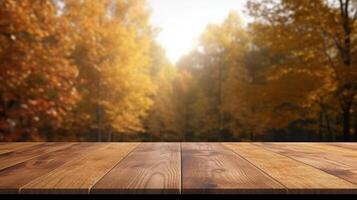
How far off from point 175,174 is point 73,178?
389mm

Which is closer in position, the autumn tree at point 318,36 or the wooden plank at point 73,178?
the wooden plank at point 73,178

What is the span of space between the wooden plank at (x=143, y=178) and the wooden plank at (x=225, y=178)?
1.8 inches

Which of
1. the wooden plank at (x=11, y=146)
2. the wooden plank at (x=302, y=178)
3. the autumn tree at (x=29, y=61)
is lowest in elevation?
the wooden plank at (x=302, y=178)

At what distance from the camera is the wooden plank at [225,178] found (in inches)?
42.1

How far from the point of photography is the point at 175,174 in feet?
4.27

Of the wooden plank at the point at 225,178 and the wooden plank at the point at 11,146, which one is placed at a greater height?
the wooden plank at the point at 11,146

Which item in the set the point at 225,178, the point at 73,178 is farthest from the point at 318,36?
the point at 73,178

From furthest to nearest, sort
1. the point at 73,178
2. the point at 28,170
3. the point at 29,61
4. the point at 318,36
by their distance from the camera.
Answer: the point at 318,36
the point at 29,61
the point at 28,170
the point at 73,178

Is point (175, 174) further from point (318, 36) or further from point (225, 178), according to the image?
point (318, 36)

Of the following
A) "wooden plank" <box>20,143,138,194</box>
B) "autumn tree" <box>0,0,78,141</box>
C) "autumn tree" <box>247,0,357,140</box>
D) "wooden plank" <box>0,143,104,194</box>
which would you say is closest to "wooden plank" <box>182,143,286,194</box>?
"wooden plank" <box>20,143,138,194</box>

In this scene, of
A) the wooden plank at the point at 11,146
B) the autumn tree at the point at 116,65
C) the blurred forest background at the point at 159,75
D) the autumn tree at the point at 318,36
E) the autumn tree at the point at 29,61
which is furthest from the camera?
the autumn tree at the point at 116,65

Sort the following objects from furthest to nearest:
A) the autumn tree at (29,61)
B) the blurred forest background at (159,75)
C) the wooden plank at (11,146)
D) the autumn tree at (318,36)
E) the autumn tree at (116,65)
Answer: the autumn tree at (116,65) < the autumn tree at (318,36) < the blurred forest background at (159,75) < the autumn tree at (29,61) < the wooden plank at (11,146)

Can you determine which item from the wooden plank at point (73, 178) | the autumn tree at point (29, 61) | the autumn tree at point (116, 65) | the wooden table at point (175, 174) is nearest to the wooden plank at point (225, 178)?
the wooden table at point (175, 174)

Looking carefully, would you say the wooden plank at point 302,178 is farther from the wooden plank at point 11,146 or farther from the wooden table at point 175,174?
the wooden plank at point 11,146
